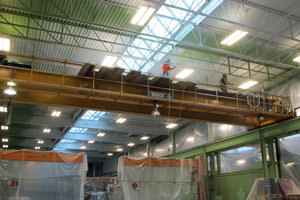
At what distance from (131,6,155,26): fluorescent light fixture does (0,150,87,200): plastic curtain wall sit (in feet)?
33.1

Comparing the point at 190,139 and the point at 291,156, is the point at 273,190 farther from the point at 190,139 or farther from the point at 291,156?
the point at 190,139

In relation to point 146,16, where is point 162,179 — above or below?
below

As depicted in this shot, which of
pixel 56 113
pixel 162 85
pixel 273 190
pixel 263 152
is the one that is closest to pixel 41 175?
pixel 56 113

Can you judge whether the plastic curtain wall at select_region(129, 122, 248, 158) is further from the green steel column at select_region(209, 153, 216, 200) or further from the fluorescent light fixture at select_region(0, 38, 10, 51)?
the fluorescent light fixture at select_region(0, 38, 10, 51)

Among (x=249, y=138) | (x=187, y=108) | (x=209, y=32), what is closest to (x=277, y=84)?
(x=249, y=138)

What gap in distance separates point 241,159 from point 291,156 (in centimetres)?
432

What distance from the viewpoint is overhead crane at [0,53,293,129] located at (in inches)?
542

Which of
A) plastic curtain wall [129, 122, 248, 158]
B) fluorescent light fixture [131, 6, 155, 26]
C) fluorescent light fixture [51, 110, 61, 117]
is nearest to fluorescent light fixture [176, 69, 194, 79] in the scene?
plastic curtain wall [129, 122, 248, 158]

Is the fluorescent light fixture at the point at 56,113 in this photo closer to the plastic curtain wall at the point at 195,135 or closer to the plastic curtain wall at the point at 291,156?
the plastic curtain wall at the point at 195,135

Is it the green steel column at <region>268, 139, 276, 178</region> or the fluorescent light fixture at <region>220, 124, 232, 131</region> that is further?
the fluorescent light fixture at <region>220, 124, 232, 131</region>

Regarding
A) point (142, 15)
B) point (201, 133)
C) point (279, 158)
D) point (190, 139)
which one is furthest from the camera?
point (190, 139)

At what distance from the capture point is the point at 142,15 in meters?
15.2

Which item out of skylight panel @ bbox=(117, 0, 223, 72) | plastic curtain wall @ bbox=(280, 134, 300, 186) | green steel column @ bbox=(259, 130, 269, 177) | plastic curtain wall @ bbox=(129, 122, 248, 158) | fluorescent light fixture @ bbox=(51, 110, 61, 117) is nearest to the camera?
skylight panel @ bbox=(117, 0, 223, 72)

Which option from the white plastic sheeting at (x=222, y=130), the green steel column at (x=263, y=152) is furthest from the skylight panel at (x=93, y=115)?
the green steel column at (x=263, y=152)
